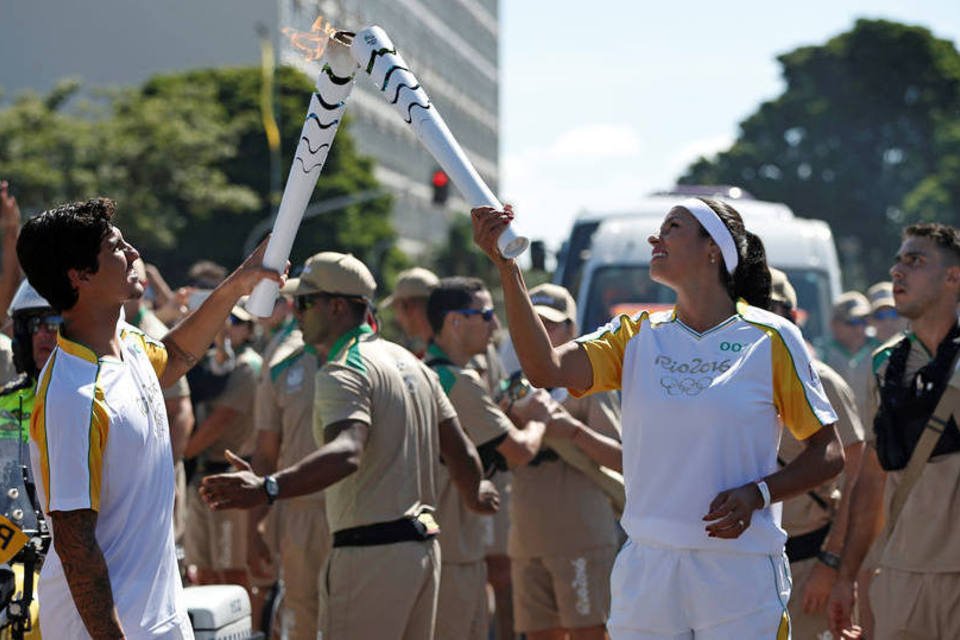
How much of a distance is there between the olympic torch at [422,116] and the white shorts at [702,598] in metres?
1.06

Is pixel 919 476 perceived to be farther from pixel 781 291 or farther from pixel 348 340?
pixel 348 340

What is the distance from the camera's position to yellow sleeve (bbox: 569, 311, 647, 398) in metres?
5.16

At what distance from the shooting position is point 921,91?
74750 millimetres

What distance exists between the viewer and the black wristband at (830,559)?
670 cm

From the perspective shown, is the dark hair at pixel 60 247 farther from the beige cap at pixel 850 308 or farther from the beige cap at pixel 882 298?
the beige cap at pixel 850 308

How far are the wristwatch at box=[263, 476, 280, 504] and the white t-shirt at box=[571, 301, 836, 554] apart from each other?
1.16 m

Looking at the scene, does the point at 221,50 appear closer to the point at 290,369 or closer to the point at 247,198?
the point at 247,198

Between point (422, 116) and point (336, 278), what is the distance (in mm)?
2182

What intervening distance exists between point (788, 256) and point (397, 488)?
7963mm

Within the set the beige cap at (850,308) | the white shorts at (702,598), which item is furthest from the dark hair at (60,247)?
the beige cap at (850,308)

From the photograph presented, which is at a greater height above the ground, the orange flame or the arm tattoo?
the orange flame

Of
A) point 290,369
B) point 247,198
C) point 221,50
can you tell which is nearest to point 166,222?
point 247,198

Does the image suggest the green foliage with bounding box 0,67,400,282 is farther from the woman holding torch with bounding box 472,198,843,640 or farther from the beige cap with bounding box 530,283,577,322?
the woman holding torch with bounding box 472,198,843,640

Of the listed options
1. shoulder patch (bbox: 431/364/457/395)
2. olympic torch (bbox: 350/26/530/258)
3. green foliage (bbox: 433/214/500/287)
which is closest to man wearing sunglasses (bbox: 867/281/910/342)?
shoulder patch (bbox: 431/364/457/395)
